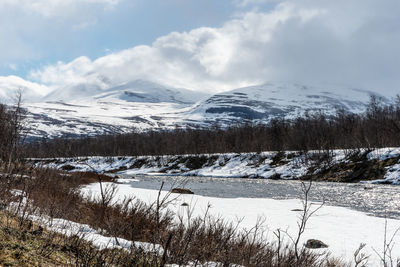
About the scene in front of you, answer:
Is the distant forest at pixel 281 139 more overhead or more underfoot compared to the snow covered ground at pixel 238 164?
more overhead

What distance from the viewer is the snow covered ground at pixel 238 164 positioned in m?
44.4

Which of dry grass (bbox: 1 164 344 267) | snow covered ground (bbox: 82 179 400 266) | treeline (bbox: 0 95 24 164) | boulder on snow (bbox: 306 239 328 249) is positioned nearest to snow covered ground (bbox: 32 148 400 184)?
treeline (bbox: 0 95 24 164)

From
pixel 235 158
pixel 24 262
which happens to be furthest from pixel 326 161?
pixel 24 262

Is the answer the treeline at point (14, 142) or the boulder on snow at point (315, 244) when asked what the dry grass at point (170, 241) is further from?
the boulder on snow at point (315, 244)

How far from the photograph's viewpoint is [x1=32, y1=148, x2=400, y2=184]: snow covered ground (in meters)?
44.4

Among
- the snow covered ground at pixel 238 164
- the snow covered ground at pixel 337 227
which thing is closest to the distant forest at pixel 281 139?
the snow covered ground at pixel 238 164

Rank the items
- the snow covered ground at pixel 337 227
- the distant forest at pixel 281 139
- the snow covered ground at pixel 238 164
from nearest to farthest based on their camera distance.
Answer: the snow covered ground at pixel 337 227, the snow covered ground at pixel 238 164, the distant forest at pixel 281 139

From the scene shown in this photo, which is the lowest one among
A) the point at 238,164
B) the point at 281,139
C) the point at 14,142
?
the point at 238,164

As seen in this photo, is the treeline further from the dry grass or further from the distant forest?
the distant forest

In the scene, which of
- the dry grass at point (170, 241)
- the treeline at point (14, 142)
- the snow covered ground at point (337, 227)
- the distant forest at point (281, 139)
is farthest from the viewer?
the distant forest at point (281, 139)

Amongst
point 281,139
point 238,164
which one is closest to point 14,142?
point 238,164

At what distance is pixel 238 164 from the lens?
63812mm

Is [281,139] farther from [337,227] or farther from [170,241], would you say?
[170,241]

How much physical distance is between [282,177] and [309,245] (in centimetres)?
4102
